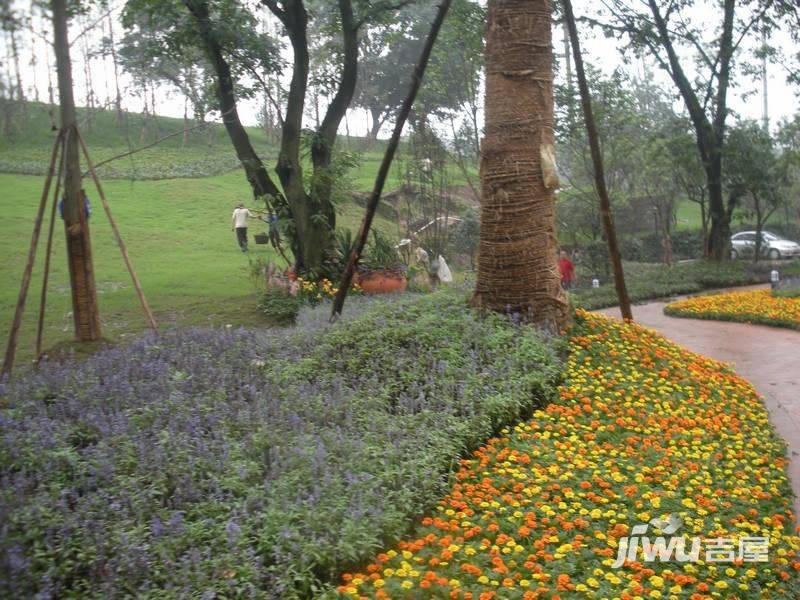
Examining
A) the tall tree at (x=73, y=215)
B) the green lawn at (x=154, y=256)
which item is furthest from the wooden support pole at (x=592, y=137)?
the green lawn at (x=154, y=256)

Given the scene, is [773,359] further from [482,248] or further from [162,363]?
[162,363]

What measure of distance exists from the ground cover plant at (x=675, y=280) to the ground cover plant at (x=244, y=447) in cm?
821

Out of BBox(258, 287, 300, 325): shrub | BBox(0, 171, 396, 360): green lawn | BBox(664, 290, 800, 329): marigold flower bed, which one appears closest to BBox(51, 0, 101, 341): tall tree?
BBox(0, 171, 396, 360): green lawn

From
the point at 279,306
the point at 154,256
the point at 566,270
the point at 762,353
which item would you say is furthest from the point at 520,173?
the point at 154,256

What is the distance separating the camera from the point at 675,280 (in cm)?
1703

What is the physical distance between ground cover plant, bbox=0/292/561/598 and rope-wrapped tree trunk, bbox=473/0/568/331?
477 mm

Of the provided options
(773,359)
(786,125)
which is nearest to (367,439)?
(773,359)

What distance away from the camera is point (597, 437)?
5.30 meters

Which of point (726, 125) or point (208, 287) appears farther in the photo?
point (726, 125)

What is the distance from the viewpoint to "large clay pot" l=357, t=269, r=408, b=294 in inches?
451

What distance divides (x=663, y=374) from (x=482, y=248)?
1.92 meters

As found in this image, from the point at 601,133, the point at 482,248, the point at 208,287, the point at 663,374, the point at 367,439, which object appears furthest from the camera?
the point at 601,133

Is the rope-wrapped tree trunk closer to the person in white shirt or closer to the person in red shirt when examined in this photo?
the person in red shirt

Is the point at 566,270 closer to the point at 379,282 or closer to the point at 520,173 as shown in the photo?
the point at 379,282
